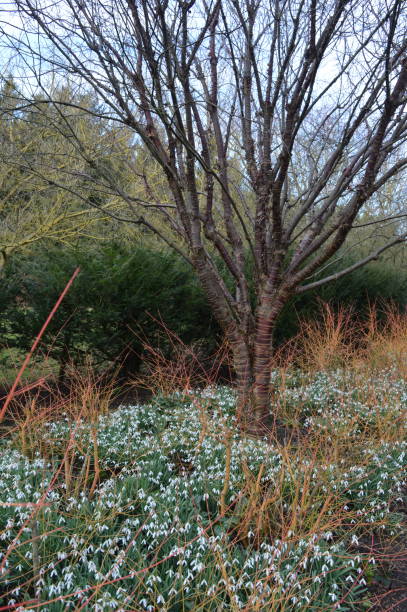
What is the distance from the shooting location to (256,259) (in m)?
3.82

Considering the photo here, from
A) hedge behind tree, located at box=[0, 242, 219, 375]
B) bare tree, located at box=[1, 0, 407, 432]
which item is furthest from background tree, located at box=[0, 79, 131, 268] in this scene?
bare tree, located at box=[1, 0, 407, 432]

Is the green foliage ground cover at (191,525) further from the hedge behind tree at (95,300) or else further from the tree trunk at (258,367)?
the hedge behind tree at (95,300)

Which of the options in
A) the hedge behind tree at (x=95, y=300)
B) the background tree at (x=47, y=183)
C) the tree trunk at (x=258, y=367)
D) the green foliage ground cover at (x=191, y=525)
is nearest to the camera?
the green foliage ground cover at (x=191, y=525)

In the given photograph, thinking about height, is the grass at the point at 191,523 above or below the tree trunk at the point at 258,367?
below

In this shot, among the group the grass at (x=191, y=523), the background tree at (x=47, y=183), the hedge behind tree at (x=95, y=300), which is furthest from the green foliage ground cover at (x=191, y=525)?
the background tree at (x=47, y=183)

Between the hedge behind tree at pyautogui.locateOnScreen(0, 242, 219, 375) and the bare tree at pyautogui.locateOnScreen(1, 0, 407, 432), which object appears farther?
the hedge behind tree at pyautogui.locateOnScreen(0, 242, 219, 375)

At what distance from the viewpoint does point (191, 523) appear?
7.59 ft

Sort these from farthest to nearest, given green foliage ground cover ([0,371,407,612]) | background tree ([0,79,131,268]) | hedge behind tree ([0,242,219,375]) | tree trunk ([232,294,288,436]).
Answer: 1. background tree ([0,79,131,268])
2. hedge behind tree ([0,242,219,375])
3. tree trunk ([232,294,288,436])
4. green foliage ground cover ([0,371,407,612])

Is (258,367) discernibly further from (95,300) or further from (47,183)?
(47,183)

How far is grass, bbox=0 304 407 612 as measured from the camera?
1862 mm

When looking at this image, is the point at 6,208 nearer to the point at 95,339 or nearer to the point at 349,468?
the point at 95,339

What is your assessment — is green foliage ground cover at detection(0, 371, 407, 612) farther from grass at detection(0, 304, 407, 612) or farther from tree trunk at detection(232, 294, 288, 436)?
tree trunk at detection(232, 294, 288, 436)

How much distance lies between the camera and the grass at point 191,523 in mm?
1862

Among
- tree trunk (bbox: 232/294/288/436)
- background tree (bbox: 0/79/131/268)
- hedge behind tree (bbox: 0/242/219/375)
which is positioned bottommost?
tree trunk (bbox: 232/294/288/436)
